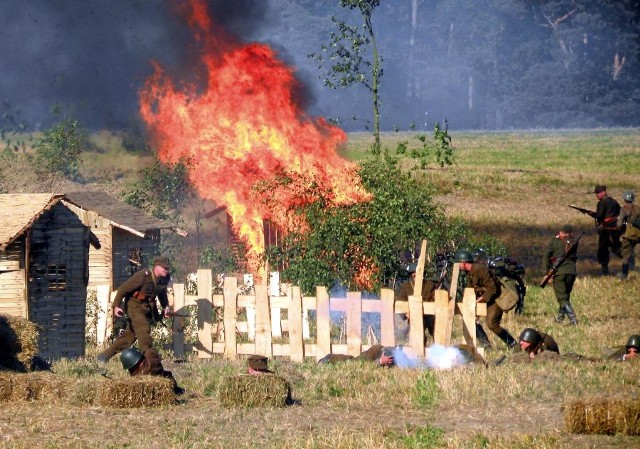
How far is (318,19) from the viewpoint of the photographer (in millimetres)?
122938

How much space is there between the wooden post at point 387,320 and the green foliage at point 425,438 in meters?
5.59

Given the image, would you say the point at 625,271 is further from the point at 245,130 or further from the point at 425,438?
the point at 425,438

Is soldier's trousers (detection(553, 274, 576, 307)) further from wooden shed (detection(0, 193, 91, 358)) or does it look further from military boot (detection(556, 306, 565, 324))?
wooden shed (detection(0, 193, 91, 358))

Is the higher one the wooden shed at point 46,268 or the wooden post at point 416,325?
the wooden shed at point 46,268

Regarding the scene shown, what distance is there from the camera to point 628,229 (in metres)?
27.2

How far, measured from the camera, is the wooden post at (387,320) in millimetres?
17875

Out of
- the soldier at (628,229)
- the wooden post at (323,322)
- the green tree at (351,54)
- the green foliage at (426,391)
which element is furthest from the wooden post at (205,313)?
the green tree at (351,54)

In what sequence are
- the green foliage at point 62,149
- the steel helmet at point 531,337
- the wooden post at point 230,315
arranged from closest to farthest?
the steel helmet at point 531,337 < the wooden post at point 230,315 < the green foliage at point 62,149

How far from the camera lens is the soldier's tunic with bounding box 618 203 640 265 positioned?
27.1 m

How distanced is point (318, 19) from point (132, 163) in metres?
77.7

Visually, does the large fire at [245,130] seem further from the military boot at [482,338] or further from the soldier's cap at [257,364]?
the soldier's cap at [257,364]

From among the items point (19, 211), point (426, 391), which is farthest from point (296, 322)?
point (19, 211)

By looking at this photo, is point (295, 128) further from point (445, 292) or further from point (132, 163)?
point (132, 163)

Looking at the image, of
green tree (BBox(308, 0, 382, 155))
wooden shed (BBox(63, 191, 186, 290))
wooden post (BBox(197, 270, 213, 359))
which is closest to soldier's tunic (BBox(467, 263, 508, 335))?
wooden post (BBox(197, 270, 213, 359))
